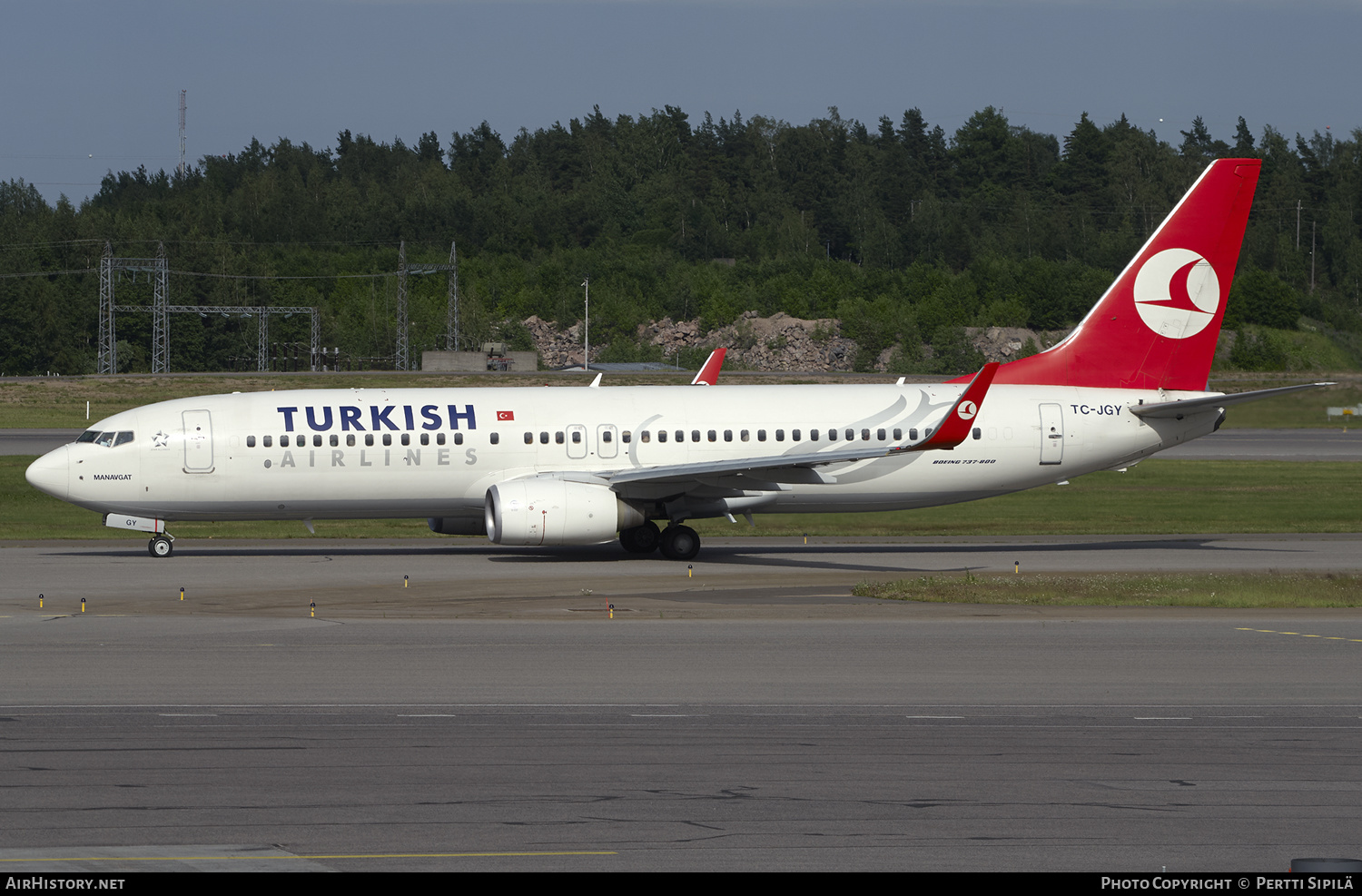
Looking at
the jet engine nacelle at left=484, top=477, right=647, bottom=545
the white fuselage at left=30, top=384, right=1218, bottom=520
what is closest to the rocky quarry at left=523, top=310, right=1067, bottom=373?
the white fuselage at left=30, top=384, right=1218, bottom=520

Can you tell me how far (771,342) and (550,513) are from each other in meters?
106

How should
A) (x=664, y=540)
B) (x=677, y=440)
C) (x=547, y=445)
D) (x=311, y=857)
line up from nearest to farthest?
(x=311, y=857) → (x=664, y=540) → (x=547, y=445) → (x=677, y=440)

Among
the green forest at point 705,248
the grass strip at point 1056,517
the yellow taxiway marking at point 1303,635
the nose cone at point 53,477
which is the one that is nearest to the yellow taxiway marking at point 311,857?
the yellow taxiway marking at point 1303,635

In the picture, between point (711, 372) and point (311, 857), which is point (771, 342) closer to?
point (711, 372)

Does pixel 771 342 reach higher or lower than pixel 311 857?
higher

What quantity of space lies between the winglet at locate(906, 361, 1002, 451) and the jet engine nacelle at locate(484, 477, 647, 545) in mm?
6609

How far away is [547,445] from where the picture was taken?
31328 mm

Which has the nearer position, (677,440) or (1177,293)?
(677,440)

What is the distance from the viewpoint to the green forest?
135750 millimetres

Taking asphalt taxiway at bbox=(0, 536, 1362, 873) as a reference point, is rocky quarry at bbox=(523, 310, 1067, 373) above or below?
above

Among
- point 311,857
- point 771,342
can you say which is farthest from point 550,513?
point 771,342

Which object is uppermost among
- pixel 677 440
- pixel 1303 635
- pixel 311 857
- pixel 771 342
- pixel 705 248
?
pixel 705 248

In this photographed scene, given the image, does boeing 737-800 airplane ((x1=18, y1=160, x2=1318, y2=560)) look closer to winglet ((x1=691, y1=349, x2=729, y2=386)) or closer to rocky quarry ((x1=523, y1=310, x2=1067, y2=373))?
winglet ((x1=691, y1=349, x2=729, y2=386))

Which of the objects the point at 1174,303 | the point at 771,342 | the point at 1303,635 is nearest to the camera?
the point at 1303,635
